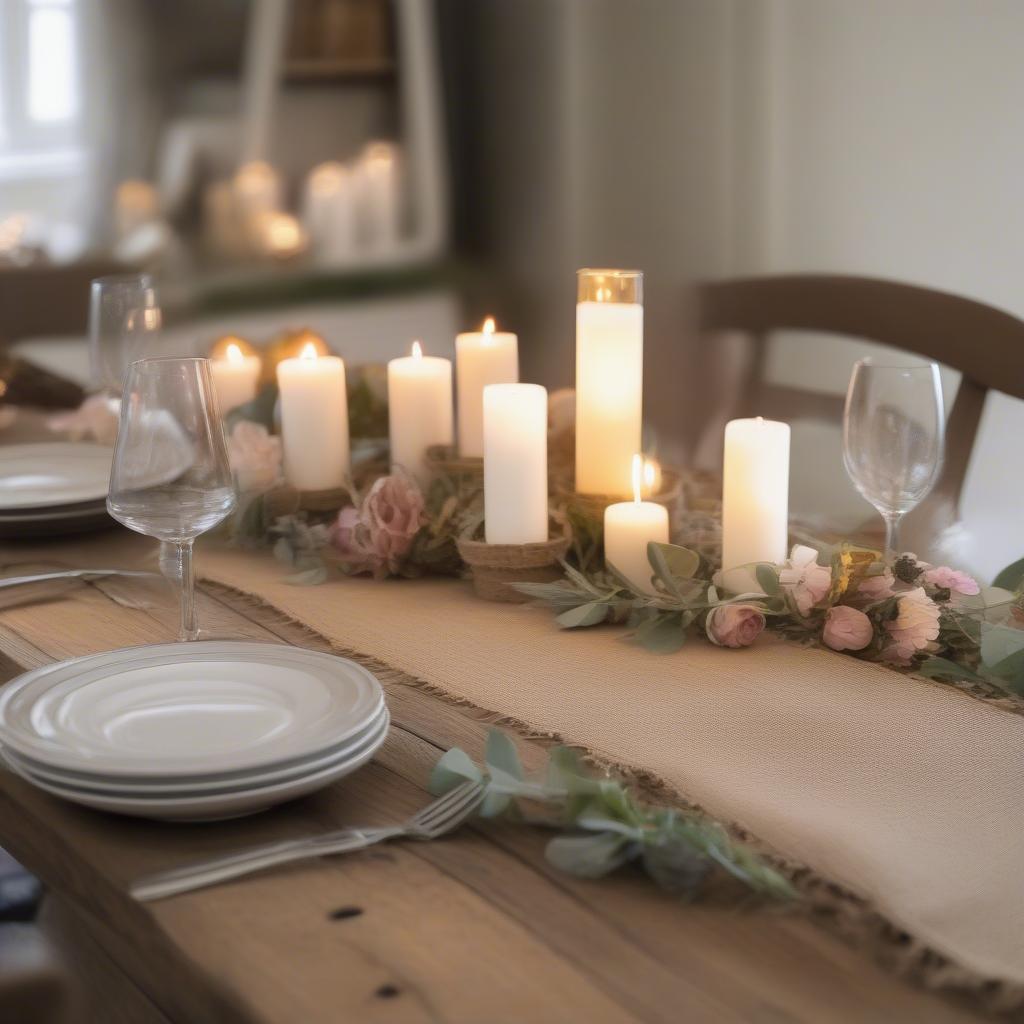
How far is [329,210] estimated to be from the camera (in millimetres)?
4395

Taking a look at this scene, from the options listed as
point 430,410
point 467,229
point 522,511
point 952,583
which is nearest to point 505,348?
point 430,410

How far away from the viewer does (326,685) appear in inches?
33.4

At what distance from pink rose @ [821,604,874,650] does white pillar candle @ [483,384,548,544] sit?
0.25m

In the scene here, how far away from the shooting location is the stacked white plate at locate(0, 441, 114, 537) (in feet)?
4.36

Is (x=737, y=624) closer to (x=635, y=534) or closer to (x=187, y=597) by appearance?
(x=635, y=534)

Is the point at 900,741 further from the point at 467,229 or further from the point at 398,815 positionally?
the point at 467,229

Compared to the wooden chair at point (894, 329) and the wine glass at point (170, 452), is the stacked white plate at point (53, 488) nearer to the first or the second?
the wine glass at point (170, 452)

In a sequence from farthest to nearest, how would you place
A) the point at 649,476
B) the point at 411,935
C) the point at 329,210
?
the point at 329,210 → the point at 649,476 → the point at 411,935

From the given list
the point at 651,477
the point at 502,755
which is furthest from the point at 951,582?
the point at 502,755

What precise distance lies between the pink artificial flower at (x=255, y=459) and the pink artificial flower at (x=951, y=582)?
1.93 ft

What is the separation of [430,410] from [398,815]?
57 centimetres

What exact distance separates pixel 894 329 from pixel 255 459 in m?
0.88

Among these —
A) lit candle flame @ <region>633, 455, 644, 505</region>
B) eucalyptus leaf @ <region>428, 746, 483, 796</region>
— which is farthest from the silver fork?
lit candle flame @ <region>633, 455, 644, 505</region>

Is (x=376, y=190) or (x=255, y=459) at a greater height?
(x=376, y=190)
